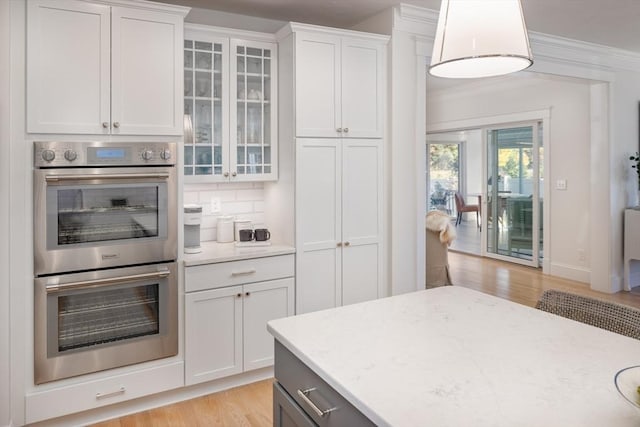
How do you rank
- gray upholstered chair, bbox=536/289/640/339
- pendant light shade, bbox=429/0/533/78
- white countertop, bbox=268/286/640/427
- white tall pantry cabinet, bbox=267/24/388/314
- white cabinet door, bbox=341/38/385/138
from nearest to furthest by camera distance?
1. white countertop, bbox=268/286/640/427
2. pendant light shade, bbox=429/0/533/78
3. gray upholstered chair, bbox=536/289/640/339
4. white tall pantry cabinet, bbox=267/24/388/314
5. white cabinet door, bbox=341/38/385/138

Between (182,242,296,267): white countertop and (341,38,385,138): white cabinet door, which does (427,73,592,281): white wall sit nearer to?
(341,38,385,138): white cabinet door

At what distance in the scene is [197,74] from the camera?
10.3 feet

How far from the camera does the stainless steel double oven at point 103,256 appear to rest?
249 centimetres

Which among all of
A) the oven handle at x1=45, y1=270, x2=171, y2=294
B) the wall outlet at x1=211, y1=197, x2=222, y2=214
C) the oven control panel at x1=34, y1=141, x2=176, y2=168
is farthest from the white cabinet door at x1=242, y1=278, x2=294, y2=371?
the oven control panel at x1=34, y1=141, x2=176, y2=168

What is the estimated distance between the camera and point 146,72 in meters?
2.73

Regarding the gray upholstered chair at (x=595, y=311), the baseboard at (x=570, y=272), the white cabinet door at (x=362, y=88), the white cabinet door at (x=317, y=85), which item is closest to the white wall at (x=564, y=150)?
the baseboard at (x=570, y=272)

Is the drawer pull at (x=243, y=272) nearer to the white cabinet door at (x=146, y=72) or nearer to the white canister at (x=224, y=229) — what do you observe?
the white canister at (x=224, y=229)

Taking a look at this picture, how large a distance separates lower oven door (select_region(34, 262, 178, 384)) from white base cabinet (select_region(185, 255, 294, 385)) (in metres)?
0.13

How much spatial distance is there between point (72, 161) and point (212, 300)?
113 centimetres

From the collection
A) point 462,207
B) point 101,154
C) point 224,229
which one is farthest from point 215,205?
point 462,207

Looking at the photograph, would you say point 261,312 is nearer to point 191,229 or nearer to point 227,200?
point 191,229

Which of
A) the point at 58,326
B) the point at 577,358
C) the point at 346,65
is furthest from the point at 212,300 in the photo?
the point at 577,358

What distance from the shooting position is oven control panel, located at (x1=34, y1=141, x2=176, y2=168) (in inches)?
97.0

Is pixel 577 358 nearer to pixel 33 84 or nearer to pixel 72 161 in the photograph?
pixel 72 161
